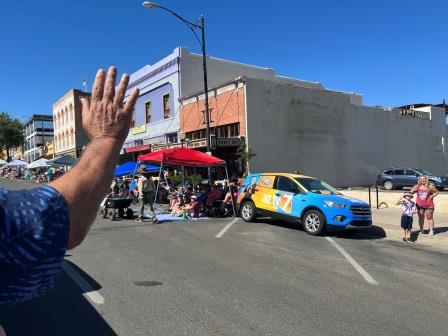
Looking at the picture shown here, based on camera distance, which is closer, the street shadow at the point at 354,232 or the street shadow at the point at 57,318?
the street shadow at the point at 57,318

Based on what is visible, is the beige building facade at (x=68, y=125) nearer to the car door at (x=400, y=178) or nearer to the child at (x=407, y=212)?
the car door at (x=400, y=178)

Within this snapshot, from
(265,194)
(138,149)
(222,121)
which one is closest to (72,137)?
(138,149)

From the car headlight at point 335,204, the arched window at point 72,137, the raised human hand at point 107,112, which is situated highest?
the arched window at point 72,137

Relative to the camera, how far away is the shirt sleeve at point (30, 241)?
1.02 m

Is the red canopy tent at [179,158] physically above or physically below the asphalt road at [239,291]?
above

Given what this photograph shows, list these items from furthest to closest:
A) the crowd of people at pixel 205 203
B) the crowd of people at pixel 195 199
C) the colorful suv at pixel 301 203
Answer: the crowd of people at pixel 205 203 → the crowd of people at pixel 195 199 → the colorful suv at pixel 301 203

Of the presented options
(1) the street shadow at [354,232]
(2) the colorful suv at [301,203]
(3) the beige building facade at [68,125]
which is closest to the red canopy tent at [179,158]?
(2) the colorful suv at [301,203]

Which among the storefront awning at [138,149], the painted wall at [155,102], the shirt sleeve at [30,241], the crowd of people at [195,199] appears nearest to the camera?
the shirt sleeve at [30,241]

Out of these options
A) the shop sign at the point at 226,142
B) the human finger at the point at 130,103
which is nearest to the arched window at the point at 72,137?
the shop sign at the point at 226,142

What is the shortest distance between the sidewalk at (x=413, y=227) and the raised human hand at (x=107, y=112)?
1160cm

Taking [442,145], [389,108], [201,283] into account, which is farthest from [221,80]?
[201,283]

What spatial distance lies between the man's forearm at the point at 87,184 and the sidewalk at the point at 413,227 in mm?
11725

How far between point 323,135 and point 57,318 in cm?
2648

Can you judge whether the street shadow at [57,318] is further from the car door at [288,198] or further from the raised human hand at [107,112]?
the car door at [288,198]
